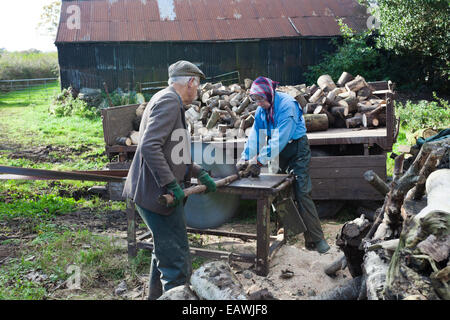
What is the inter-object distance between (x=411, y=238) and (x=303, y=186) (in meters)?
2.51

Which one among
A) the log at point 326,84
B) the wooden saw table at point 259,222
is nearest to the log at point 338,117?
the log at point 326,84

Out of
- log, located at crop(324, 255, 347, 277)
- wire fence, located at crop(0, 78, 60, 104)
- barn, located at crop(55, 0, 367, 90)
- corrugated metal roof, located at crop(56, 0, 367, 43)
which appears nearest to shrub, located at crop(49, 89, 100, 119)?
→ barn, located at crop(55, 0, 367, 90)

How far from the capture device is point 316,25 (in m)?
18.3

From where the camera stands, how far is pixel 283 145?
4762 millimetres

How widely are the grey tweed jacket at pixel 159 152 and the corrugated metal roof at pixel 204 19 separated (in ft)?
47.3

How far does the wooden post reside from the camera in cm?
489

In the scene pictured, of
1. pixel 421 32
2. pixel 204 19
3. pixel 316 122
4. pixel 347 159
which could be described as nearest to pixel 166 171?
pixel 347 159

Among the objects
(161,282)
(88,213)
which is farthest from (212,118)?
(161,282)

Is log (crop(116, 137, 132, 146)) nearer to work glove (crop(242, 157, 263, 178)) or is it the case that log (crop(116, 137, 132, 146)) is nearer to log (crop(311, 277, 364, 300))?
work glove (crop(242, 157, 263, 178))

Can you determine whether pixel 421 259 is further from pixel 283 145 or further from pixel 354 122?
pixel 354 122

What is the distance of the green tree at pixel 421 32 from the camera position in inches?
526

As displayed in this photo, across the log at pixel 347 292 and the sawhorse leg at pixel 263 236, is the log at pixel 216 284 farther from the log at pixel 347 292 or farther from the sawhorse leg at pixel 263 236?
the sawhorse leg at pixel 263 236

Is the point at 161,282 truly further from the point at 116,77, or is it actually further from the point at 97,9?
the point at 97,9

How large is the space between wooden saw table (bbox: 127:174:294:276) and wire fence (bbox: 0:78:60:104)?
1815 cm
